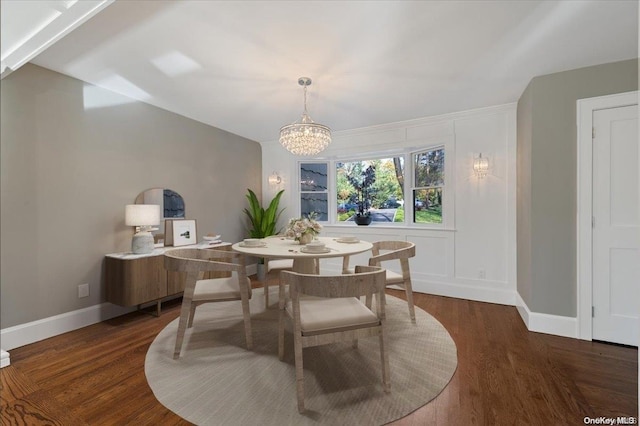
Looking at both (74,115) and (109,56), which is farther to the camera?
(74,115)

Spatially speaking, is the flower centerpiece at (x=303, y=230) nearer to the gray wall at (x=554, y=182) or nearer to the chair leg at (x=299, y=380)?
the chair leg at (x=299, y=380)

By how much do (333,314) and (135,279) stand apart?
216 centimetres

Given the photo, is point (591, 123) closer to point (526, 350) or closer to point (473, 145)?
point (473, 145)

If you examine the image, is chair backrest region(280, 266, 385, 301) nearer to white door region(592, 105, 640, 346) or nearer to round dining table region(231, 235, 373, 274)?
round dining table region(231, 235, 373, 274)

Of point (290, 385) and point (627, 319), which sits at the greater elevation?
point (627, 319)

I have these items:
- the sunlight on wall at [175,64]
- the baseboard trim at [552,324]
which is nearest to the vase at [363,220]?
the baseboard trim at [552,324]

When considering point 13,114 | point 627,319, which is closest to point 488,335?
point 627,319

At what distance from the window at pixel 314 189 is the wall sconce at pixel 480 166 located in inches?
90.2

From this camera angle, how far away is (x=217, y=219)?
4.29 meters

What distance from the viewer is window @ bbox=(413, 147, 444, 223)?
3.87 meters

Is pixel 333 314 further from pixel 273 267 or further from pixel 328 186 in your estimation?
pixel 328 186

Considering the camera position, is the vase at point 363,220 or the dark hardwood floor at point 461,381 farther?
the vase at point 363,220

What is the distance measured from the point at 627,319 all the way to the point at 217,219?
15.2ft

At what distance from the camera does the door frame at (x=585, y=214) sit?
2430 mm
